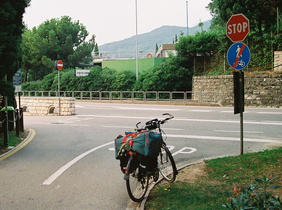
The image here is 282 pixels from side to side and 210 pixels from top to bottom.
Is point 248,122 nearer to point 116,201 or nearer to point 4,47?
point 4,47

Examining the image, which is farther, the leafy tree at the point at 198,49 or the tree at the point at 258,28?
the leafy tree at the point at 198,49

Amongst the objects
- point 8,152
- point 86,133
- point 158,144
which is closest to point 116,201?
point 158,144

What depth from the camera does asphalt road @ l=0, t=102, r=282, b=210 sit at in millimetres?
6195

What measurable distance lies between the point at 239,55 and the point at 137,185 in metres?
4.17

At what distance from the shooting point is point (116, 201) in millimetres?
6035

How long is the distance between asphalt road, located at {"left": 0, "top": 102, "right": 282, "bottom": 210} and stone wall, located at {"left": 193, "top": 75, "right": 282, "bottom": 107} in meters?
8.67

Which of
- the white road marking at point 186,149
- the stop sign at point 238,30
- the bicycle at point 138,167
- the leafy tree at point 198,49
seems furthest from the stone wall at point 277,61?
the bicycle at point 138,167

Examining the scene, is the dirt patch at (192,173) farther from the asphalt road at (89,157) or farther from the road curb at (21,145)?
the road curb at (21,145)

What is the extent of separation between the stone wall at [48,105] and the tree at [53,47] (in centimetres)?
2639

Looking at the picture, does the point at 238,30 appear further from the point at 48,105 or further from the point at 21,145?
the point at 48,105

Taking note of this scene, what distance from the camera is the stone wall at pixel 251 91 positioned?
2580 cm

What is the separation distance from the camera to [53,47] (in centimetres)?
5309

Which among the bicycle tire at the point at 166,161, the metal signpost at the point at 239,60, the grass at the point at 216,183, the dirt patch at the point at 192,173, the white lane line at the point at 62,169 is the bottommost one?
the white lane line at the point at 62,169

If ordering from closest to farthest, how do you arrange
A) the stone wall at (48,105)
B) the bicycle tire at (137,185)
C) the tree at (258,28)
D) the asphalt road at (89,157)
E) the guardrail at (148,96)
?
the bicycle tire at (137,185), the asphalt road at (89,157), the stone wall at (48,105), the tree at (258,28), the guardrail at (148,96)
